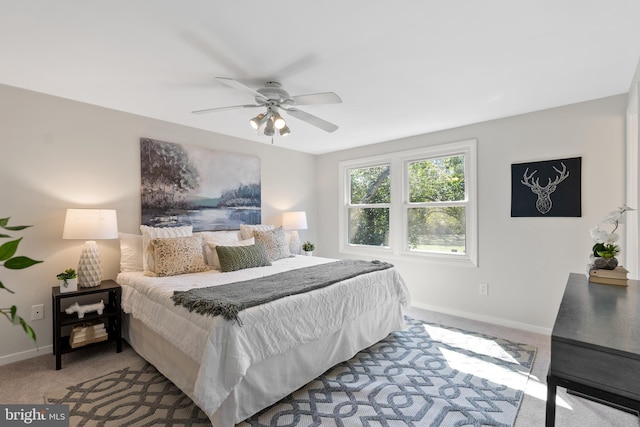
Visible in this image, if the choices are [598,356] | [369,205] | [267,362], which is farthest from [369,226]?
[598,356]

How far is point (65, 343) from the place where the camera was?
2643mm

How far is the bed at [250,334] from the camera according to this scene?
5.63ft

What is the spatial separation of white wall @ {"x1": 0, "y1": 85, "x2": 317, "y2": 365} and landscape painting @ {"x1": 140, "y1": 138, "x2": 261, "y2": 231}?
124mm

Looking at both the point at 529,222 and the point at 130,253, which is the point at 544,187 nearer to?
the point at 529,222

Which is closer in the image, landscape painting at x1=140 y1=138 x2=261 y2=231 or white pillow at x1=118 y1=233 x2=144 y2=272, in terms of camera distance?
white pillow at x1=118 y1=233 x2=144 y2=272

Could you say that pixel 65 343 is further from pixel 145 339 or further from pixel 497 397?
pixel 497 397

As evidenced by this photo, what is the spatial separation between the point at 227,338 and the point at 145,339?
1.29 metres

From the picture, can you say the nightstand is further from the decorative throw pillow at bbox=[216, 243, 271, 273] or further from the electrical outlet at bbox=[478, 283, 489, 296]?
the electrical outlet at bbox=[478, 283, 489, 296]

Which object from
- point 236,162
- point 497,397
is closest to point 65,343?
point 236,162

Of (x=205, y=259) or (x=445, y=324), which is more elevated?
(x=205, y=259)

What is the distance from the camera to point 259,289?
7.35 ft

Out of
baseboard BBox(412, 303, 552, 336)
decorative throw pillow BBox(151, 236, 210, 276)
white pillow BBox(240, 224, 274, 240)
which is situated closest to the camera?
decorative throw pillow BBox(151, 236, 210, 276)

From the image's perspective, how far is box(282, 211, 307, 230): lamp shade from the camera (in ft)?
14.7

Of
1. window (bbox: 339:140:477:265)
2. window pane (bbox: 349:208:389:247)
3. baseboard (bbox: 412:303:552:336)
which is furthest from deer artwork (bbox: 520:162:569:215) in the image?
window pane (bbox: 349:208:389:247)
